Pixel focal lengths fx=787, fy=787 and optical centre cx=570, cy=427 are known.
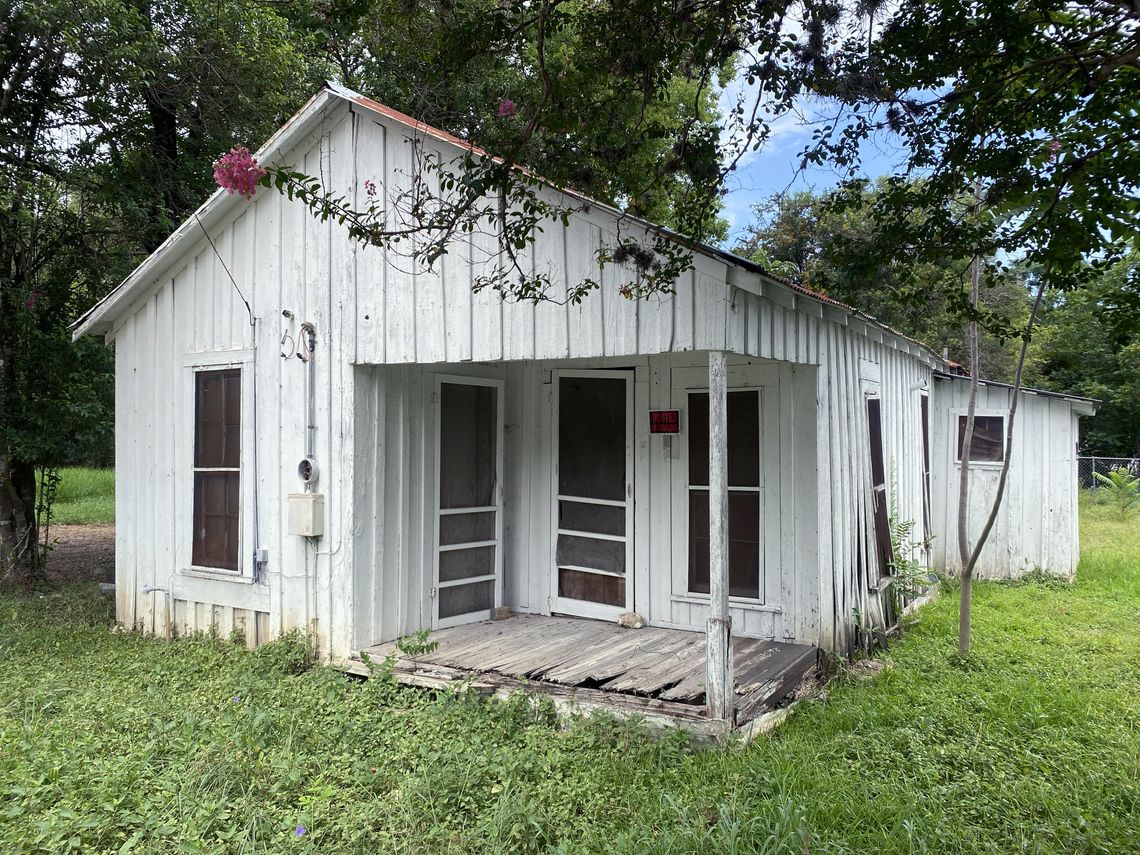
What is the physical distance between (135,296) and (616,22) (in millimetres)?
5519

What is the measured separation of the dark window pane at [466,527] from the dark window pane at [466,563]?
10 centimetres

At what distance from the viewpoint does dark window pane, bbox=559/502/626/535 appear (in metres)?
7.00

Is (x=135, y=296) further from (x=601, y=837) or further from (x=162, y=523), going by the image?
(x=601, y=837)

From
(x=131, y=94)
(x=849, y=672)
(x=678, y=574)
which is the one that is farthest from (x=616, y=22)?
(x=131, y=94)

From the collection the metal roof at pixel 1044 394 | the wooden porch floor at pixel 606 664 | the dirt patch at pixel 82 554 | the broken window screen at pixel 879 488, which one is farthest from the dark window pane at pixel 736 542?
the dirt patch at pixel 82 554

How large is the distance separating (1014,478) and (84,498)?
2033cm

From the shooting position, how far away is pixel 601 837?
3600 mm

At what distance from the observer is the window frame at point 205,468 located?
269 inches

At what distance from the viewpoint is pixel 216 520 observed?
7.13 m

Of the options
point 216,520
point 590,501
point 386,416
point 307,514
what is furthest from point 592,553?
point 216,520

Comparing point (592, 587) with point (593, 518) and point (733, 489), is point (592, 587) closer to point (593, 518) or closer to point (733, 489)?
point (593, 518)

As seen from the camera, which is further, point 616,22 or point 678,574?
point 678,574

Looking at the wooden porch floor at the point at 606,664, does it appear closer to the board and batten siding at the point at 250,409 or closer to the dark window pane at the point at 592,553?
the dark window pane at the point at 592,553

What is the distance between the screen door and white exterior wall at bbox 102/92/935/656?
207 mm
